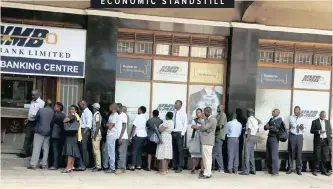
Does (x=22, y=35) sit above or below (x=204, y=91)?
above

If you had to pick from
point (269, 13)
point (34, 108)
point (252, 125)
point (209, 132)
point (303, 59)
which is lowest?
point (209, 132)

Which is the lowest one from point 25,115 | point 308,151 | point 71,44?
point 308,151

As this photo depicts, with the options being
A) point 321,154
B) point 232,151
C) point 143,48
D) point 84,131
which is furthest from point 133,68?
point 321,154

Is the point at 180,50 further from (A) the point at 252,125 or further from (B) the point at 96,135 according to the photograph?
(B) the point at 96,135

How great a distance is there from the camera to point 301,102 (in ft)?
44.5

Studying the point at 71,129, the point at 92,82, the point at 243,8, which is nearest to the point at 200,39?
Answer: the point at 243,8

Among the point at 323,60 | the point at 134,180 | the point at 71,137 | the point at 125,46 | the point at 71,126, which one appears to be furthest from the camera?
the point at 323,60

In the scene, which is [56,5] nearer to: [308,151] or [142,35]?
[142,35]

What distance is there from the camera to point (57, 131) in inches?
431

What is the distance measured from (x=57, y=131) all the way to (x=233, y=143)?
4523 mm

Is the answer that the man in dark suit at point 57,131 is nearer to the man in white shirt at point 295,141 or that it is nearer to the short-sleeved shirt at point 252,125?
the short-sleeved shirt at point 252,125

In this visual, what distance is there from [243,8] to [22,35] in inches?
232

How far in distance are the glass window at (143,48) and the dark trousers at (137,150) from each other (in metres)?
2.40

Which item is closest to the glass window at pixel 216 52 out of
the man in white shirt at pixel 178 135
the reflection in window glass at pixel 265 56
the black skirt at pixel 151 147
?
the reflection in window glass at pixel 265 56
